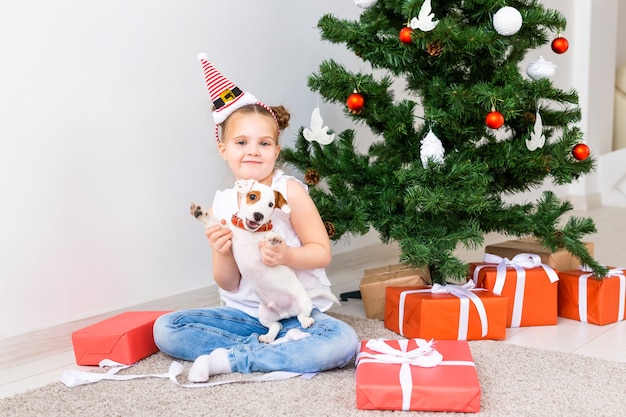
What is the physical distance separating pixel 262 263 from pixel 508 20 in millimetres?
774

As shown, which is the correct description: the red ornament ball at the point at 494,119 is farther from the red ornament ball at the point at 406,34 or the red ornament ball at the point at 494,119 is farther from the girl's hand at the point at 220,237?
the girl's hand at the point at 220,237

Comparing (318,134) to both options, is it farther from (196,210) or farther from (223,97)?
(196,210)

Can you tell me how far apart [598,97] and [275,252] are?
2.88 m

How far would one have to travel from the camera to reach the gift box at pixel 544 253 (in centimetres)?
183

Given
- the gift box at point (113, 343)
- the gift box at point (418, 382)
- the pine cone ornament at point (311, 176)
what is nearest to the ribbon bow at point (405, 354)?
the gift box at point (418, 382)

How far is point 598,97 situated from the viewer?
3711 millimetres

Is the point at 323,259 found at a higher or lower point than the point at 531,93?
lower

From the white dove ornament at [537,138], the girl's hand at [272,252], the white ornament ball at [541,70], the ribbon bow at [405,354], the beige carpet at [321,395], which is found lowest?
the beige carpet at [321,395]

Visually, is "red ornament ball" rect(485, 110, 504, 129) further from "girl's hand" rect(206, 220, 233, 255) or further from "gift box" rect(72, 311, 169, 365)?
"gift box" rect(72, 311, 169, 365)

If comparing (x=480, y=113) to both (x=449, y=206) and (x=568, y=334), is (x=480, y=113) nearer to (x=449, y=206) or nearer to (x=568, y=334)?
(x=449, y=206)

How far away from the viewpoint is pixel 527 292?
1.69 metres

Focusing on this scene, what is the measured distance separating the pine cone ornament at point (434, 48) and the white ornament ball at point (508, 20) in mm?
139

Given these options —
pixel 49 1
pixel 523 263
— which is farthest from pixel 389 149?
pixel 49 1

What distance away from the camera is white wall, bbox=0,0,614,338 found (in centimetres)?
169
